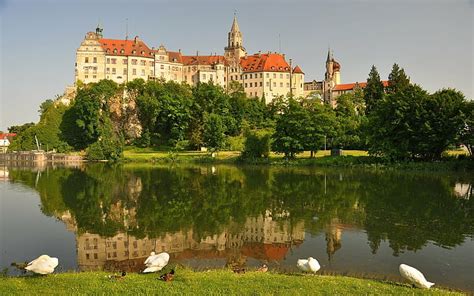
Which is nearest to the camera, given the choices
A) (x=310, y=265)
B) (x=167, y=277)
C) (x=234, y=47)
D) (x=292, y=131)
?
(x=167, y=277)

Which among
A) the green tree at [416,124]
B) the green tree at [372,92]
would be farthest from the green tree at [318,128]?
the green tree at [372,92]

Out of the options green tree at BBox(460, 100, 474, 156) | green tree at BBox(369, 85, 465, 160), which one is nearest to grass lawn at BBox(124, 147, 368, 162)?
green tree at BBox(369, 85, 465, 160)

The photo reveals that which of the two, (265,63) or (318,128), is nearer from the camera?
(318,128)

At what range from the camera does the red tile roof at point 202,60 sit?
4715 inches

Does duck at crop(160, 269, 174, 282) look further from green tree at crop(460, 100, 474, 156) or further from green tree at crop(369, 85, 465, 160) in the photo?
green tree at crop(460, 100, 474, 156)

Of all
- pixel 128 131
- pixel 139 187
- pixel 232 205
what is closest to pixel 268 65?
pixel 128 131

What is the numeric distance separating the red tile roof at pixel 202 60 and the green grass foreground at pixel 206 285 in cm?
11083

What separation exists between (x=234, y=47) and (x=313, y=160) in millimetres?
72745

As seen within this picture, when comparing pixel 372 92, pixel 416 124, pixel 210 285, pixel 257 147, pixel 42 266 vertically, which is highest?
pixel 372 92

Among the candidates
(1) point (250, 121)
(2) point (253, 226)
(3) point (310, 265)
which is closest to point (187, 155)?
(1) point (250, 121)

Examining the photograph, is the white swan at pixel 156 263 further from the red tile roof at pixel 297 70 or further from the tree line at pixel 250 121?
the red tile roof at pixel 297 70

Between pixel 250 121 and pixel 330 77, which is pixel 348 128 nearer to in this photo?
pixel 250 121

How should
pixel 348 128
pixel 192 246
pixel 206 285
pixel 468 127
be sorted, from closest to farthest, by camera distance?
pixel 206 285, pixel 192 246, pixel 468 127, pixel 348 128

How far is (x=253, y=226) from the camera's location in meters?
21.8
